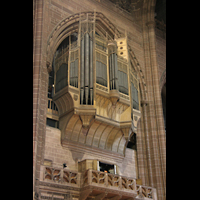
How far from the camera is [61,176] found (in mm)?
12500

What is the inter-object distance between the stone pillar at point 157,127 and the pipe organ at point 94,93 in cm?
189

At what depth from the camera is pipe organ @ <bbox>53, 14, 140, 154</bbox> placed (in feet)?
47.1

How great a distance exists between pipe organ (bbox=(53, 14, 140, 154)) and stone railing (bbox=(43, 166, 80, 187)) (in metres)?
2.10

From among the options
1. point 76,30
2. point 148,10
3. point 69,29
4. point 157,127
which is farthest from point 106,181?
point 148,10

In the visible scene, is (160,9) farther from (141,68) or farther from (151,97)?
(151,97)

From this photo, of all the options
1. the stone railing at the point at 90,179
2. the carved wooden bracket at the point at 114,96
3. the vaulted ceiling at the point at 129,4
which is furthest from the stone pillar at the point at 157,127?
the carved wooden bracket at the point at 114,96

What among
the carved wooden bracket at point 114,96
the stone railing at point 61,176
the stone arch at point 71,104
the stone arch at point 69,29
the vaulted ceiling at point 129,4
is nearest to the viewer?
the stone railing at point 61,176

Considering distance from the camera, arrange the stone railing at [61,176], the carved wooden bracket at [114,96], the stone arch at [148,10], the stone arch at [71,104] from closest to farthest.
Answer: the stone railing at [61,176], the stone arch at [71,104], the carved wooden bracket at [114,96], the stone arch at [148,10]

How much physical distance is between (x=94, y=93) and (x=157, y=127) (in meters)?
5.23

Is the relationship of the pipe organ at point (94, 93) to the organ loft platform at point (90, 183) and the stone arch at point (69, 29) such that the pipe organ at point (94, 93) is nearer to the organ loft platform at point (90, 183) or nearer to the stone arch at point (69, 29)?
the stone arch at point (69, 29)

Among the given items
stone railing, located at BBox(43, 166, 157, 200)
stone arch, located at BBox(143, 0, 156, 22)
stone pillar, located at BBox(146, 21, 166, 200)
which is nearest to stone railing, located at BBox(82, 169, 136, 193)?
stone railing, located at BBox(43, 166, 157, 200)

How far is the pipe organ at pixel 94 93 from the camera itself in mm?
14367

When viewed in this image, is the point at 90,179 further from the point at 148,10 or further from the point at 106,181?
the point at 148,10

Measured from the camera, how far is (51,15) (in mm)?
16266
